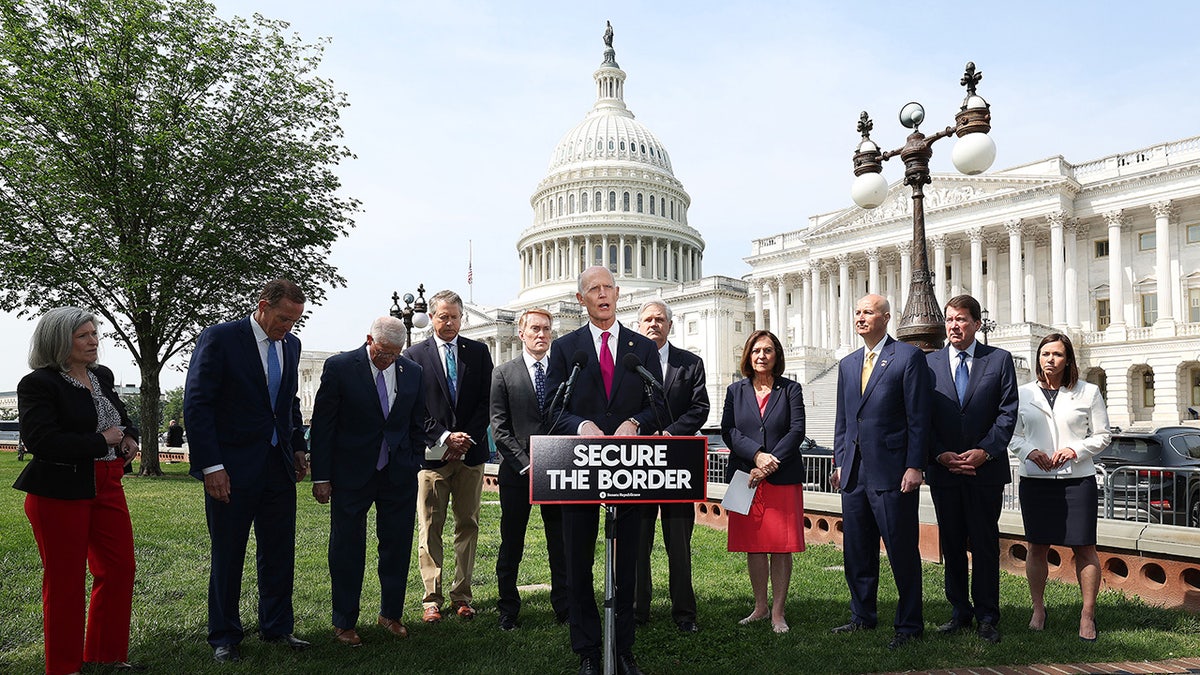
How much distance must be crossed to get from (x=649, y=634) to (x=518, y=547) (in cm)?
138

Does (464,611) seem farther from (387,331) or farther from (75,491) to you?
(75,491)

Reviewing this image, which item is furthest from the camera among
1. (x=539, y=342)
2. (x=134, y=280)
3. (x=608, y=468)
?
(x=134, y=280)

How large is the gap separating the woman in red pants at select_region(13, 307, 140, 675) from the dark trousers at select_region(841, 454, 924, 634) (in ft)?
17.8

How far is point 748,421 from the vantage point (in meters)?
7.29

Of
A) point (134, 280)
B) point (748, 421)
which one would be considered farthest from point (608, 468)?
point (134, 280)

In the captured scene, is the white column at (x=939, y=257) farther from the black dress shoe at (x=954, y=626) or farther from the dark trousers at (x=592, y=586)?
the dark trousers at (x=592, y=586)

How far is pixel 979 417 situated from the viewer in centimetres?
691

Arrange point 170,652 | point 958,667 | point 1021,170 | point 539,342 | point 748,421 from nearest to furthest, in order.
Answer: point 958,667 < point 170,652 < point 748,421 < point 539,342 < point 1021,170

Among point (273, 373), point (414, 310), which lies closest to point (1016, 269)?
point (414, 310)

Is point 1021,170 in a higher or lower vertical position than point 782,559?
higher

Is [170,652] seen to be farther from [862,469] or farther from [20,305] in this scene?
[20,305]

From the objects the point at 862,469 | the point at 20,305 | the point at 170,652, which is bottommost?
the point at 170,652

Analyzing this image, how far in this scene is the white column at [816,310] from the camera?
220ft

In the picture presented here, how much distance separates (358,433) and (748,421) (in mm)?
3273
